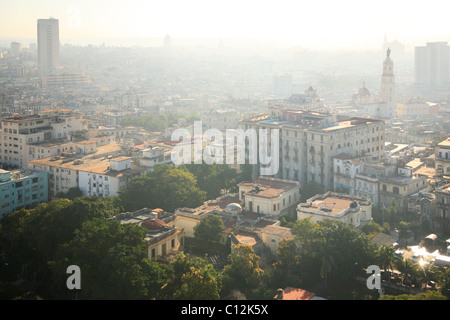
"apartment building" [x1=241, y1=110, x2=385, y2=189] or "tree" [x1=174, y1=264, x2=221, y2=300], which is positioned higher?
"apartment building" [x1=241, y1=110, x2=385, y2=189]

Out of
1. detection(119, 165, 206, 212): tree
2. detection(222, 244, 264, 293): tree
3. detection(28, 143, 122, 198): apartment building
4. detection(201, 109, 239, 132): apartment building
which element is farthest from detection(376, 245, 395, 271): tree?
detection(201, 109, 239, 132): apartment building

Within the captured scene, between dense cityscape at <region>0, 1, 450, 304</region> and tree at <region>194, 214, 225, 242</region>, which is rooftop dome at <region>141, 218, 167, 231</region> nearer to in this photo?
dense cityscape at <region>0, 1, 450, 304</region>

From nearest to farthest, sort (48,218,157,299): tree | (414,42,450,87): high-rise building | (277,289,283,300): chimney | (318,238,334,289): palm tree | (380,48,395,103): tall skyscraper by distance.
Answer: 1. (48,218,157,299): tree
2. (277,289,283,300): chimney
3. (318,238,334,289): palm tree
4. (380,48,395,103): tall skyscraper
5. (414,42,450,87): high-rise building

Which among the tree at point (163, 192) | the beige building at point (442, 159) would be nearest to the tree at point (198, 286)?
the tree at point (163, 192)

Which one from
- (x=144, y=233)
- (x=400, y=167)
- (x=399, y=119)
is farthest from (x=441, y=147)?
(x=399, y=119)

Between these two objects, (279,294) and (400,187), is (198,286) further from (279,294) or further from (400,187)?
(400,187)

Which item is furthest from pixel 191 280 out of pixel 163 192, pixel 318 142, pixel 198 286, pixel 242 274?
pixel 318 142
